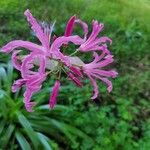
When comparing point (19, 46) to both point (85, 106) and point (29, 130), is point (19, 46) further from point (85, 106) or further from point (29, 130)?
point (85, 106)

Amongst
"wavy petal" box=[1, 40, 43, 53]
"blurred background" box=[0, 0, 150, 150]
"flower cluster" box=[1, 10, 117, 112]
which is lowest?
"blurred background" box=[0, 0, 150, 150]

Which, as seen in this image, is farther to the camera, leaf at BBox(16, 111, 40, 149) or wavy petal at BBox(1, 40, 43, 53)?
leaf at BBox(16, 111, 40, 149)

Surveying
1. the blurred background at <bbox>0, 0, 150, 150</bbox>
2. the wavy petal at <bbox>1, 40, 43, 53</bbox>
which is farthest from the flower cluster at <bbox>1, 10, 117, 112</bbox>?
the blurred background at <bbox>0, 0, 150, 150</bbox>

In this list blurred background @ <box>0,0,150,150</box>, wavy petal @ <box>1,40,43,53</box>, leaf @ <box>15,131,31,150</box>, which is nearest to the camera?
wavy petal @ <box>1,40,43,53</box>

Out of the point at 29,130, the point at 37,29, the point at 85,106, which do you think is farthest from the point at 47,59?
the point at 85,106

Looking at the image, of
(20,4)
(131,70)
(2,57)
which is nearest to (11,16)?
(20,4)

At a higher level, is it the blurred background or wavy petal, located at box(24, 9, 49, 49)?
wavy petal, located at box(24, 9, 49, 49)

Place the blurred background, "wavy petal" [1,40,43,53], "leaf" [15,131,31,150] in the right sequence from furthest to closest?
1. the blurred background
2. "leaf" [15,131,31,150]
3. "wavy petal" [1,40,43,53]

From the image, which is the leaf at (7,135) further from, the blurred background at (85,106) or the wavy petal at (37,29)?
the wavy petal at (37,29)

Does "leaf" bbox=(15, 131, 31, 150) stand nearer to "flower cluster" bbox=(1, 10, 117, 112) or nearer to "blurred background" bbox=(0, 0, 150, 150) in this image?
"blurred background" bbox=(0, 0, 150, 150)
